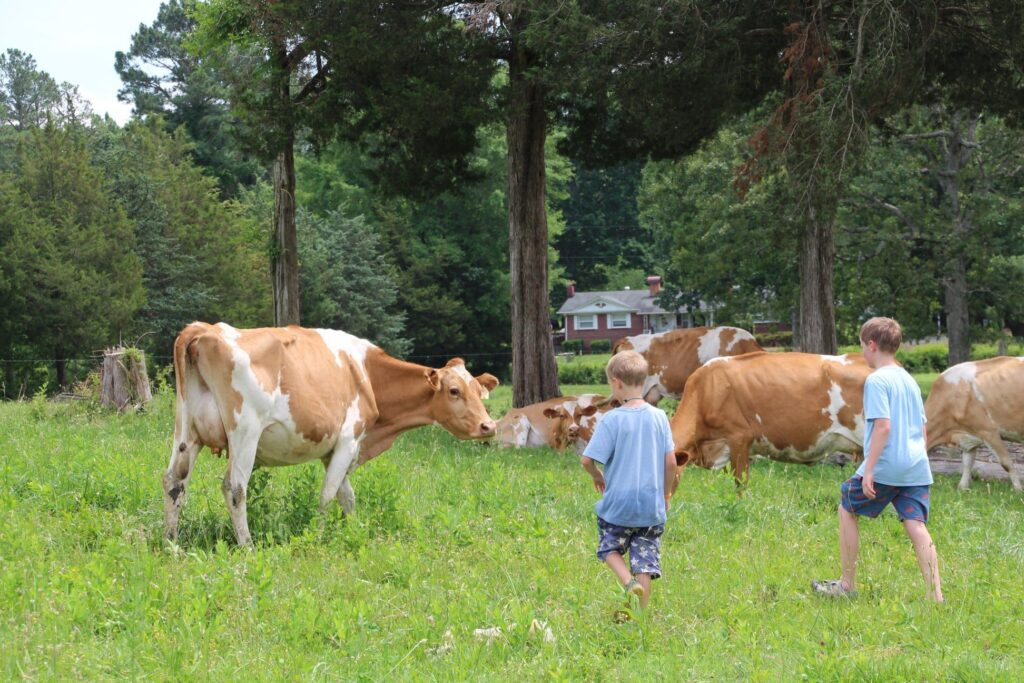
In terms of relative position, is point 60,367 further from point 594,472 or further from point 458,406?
point 594,472

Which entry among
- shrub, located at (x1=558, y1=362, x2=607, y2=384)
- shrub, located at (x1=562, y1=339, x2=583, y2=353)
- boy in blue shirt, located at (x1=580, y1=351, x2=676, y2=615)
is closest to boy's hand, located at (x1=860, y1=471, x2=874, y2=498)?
boy in blue shirt, located at (x1=580, y1=351, x2=676, y2=615)

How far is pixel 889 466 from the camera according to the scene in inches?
261

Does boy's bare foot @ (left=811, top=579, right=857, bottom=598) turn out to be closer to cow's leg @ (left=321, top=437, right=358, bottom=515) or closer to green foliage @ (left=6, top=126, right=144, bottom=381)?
cow's leg @ (left=321, top=437, right=358, bottom=515)

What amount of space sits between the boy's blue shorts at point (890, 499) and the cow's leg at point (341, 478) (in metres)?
3.90

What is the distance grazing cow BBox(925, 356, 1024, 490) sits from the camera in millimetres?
13305

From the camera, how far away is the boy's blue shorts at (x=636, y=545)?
241 inches

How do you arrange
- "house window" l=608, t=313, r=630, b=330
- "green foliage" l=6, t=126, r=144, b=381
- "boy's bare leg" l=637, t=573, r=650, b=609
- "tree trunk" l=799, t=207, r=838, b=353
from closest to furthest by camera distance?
"boy's bare leg" l=637, t=573, r=650, b=609, "tree trunk" l=799, t=207, r=838, b=353, "green foliage" l=6, t=126, r=144, b=381, "house window" l=608, t=313, r=630, b=330

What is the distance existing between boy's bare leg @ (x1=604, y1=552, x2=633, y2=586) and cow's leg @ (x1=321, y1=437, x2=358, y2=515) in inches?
119

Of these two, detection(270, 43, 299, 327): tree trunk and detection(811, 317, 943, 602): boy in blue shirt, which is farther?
detection(270, 43, 299, 327): tree trunk

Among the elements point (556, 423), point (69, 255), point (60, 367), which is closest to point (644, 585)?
point (556, 423)

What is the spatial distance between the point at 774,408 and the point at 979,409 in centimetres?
372

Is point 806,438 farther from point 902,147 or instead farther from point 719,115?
point 902,147

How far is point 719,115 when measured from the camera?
19.3m

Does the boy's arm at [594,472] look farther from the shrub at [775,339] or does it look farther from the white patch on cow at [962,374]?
the shrub at [775,339]
